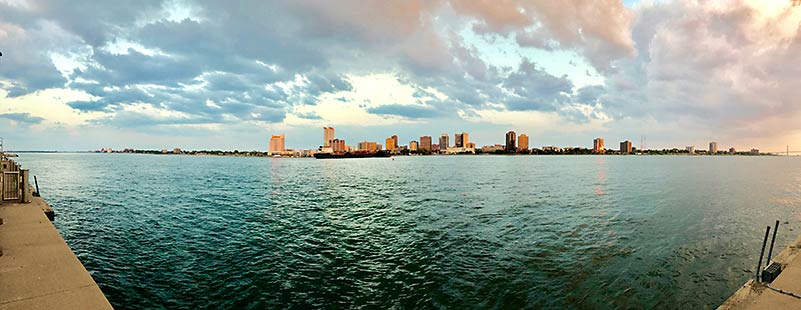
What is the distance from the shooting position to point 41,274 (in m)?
8.92

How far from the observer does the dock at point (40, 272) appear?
24.8 feet

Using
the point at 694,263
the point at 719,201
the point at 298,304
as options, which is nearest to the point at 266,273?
the point at 298,304

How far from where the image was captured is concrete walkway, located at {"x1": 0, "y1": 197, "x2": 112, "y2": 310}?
297 inches

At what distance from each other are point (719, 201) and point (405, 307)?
4686 centimetres

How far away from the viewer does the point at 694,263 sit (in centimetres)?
1789

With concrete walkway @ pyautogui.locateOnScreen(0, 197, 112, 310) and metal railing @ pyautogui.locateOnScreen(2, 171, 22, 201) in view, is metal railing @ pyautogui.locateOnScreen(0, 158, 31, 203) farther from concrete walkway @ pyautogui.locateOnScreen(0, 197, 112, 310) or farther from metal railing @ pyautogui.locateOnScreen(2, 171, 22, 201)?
concrete walkway @ pyautogui.locateOnScreen(0, 197, 112, 310)

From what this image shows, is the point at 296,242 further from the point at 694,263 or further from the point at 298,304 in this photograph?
the point at 694,263

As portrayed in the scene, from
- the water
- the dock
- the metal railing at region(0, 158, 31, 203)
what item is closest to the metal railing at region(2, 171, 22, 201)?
the metal railing at region(0, 158, 31, 203)

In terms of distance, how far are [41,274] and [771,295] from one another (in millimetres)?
19222

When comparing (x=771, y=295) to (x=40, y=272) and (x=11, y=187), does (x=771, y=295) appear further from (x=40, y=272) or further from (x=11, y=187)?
(x=11, y=187)

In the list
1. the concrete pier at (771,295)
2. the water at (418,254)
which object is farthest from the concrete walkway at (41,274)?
the concrete pier at (771,295)

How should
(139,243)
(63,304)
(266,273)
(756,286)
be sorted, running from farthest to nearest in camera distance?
(139,243)
(266,273)
(756,286)
(63,304)

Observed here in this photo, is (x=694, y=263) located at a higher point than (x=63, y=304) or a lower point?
lower

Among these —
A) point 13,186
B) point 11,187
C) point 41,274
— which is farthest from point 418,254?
point 11,187
